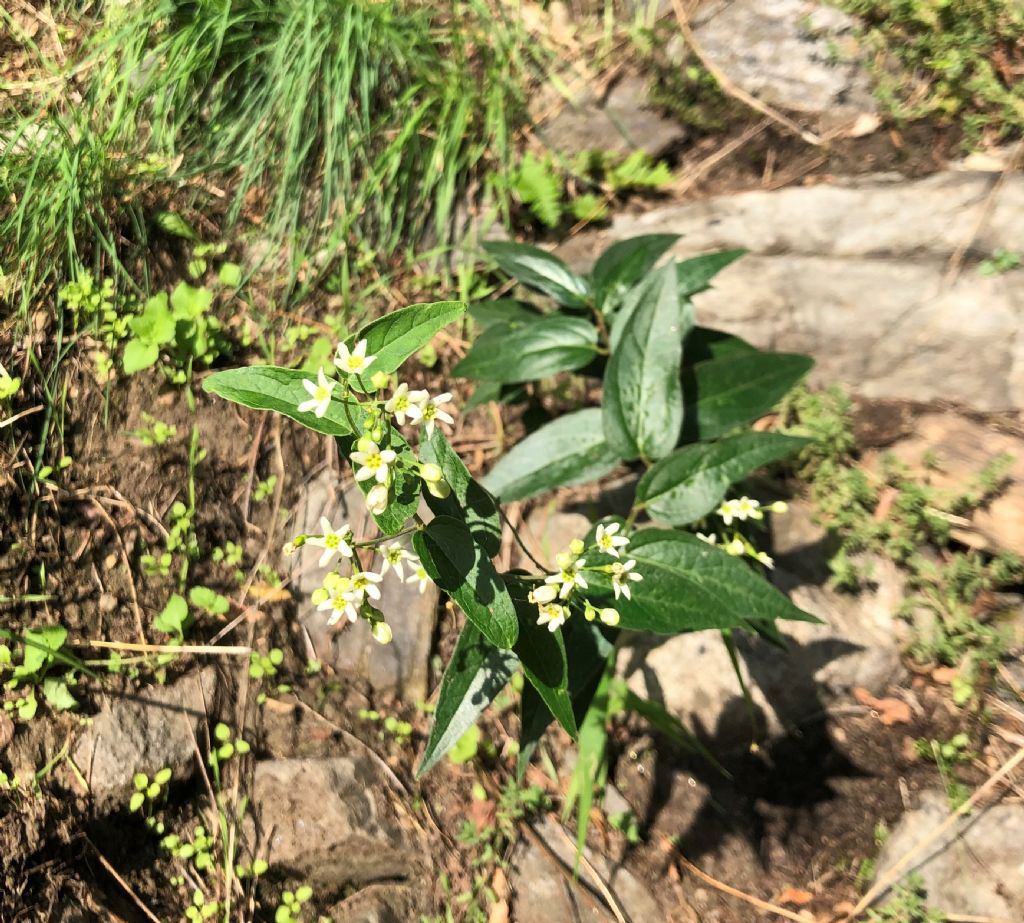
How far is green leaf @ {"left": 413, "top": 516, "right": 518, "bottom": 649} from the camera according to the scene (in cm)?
121

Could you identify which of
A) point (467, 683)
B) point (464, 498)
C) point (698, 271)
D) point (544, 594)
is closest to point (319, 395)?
point (464, 498)

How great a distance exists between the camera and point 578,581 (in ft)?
4.53

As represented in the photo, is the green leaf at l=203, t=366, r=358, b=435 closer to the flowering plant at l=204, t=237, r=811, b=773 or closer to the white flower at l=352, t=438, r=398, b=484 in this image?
the flowering plant at l=204, t=237, r=811, b=773

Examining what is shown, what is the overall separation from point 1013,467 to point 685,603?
1645 mm

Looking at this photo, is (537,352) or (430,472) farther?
(537,352)

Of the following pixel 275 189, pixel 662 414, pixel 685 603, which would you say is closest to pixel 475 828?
pixel 685 603

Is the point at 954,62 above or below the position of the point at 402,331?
above

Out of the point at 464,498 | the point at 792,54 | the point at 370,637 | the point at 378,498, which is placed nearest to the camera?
the point at 378,498

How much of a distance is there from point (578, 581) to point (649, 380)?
63 centimetres

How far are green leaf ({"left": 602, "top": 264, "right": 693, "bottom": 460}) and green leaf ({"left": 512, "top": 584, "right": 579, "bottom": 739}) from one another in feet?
1.90

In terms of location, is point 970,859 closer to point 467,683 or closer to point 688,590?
point 688,590

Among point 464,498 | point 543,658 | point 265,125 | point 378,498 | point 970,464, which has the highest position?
point 265,125

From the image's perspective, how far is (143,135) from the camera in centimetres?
275

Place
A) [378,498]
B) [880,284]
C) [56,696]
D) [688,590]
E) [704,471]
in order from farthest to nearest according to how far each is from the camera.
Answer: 1. [880,284]
2. [56,696]
3. [704,471]
4. [688,590]
5. [378,498]
